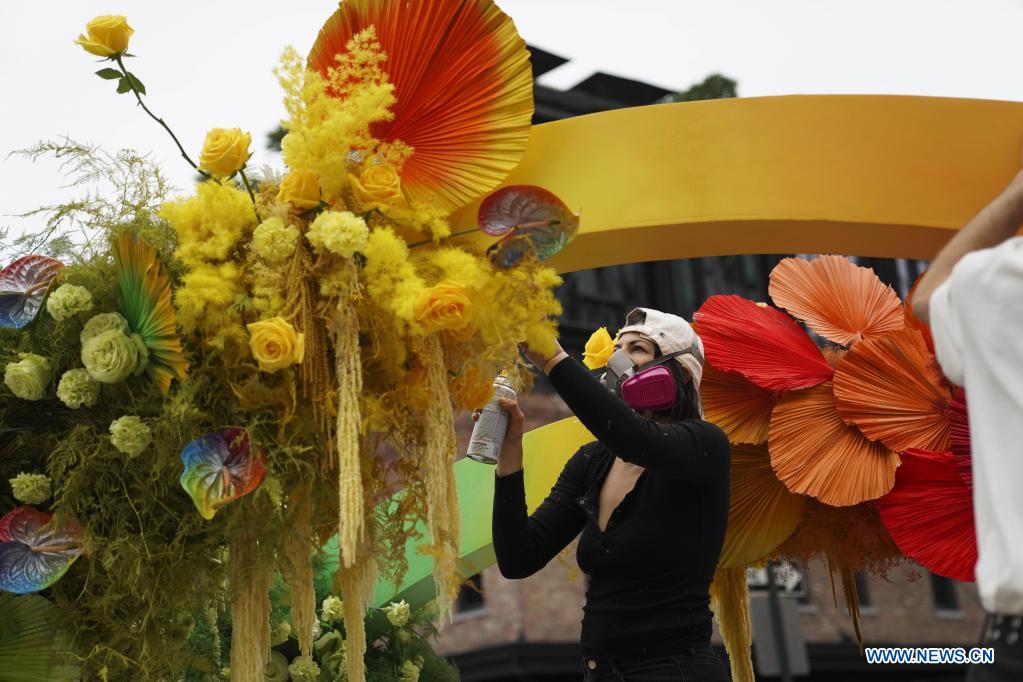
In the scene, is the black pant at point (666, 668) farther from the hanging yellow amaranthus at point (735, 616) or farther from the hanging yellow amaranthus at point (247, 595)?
the hanging yellow amaranthus at point (735, 616)

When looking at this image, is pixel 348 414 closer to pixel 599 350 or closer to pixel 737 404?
pixel 599 350

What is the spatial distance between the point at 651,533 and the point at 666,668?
→ 11.9 inches

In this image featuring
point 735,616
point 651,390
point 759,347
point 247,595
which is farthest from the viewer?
point 735,616

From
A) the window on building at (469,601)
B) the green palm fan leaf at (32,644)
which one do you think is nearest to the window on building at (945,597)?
the window on building at (469,601)

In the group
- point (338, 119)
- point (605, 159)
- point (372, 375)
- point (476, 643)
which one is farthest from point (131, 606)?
point (476, 643)

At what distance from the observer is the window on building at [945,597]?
60.3 ft

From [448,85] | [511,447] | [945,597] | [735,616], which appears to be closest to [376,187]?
[448,85]

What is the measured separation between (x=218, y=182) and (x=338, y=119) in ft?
1.13

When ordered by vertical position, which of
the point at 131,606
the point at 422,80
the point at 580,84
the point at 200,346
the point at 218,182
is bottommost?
the point at 131,606

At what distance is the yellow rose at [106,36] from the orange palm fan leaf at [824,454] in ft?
6.89

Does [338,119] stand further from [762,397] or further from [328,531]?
[762,397]

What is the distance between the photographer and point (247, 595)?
102 inches

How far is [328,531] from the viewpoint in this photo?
2658 millimetres

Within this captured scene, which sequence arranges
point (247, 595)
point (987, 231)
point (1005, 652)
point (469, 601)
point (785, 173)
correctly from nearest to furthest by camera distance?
point (1005, 652), point (987, 231), point (247, 595), point (785, 173), point (469, 601)
